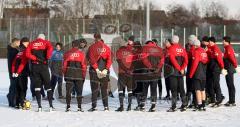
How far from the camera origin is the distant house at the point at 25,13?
57531mm

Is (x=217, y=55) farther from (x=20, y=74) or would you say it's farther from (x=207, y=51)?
(x=20, y=74)

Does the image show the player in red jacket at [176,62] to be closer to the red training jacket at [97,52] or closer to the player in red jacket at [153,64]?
the player in red jacket at [153,64]

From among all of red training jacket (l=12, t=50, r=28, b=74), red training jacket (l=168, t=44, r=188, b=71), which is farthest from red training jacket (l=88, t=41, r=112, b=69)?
red training jacket (l=12, t=50, r=28, b=74)

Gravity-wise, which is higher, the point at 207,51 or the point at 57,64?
the point at 207,51

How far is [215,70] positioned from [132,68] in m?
2.09

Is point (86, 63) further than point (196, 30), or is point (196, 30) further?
point (196, 30)

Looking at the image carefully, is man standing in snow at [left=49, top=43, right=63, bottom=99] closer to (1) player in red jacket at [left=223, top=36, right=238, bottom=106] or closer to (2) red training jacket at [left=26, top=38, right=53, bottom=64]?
(2) red training jacket at [left=26, top=38, right=53, bottom=64]

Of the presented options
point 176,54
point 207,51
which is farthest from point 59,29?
point 176,54

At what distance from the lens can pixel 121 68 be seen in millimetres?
12523

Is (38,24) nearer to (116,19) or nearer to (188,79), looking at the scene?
(116,19)

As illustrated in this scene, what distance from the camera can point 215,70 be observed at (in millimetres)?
12734

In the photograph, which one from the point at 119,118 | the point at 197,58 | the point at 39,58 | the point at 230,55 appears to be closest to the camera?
the point at 119,118

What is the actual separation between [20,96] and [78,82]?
170 cm

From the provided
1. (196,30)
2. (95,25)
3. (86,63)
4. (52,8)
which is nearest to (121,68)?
(86,63)
